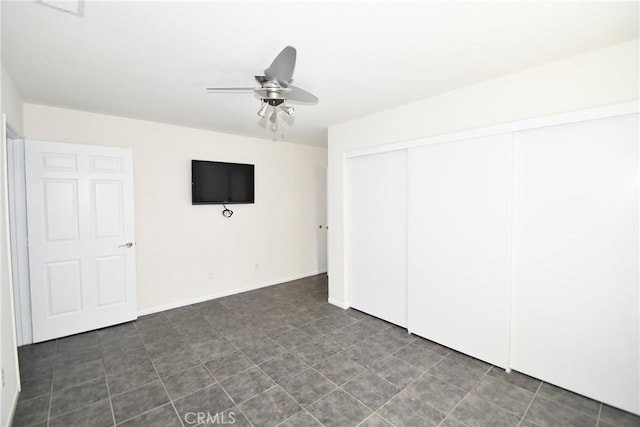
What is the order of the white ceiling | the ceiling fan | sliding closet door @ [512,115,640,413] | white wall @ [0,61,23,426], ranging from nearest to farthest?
1. the white ceiling
2. the ceiling fan
3. white wall @ [0,61,23,426]
4. sliding closet door @ [512,115,640,413]

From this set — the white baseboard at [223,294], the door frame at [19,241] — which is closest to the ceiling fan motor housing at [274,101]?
the door frame at [19,241]

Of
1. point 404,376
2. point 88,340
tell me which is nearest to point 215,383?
point 404,376

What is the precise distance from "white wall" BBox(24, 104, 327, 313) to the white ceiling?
0.69 meters

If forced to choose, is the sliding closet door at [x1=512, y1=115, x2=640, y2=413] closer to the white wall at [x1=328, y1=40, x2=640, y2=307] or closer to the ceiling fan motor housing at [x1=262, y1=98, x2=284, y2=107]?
the white wall at [x1=328, y1=40, x2=640, y2=307]

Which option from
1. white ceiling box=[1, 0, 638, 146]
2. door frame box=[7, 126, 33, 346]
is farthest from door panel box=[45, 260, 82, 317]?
white ceiling box=[1, 0, 638, 146]

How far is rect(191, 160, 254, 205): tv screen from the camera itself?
13.4ft

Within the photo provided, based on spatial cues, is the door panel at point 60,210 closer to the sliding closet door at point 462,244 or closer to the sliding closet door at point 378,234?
the sliding closet door at point 378,234

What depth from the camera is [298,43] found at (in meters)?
1.91

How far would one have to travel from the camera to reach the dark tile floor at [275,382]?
2004 millimetres

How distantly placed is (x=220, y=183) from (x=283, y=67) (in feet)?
9.29

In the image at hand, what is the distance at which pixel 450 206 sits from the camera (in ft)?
9.37

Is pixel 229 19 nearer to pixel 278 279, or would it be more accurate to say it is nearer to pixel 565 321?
pixel 565 321

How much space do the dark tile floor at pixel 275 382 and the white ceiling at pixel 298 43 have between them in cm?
251

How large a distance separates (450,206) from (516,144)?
75cm
